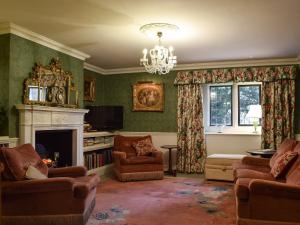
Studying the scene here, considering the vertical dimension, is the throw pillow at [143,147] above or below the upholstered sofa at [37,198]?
above

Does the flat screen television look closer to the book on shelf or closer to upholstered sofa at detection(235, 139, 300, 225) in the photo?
the book on shelf

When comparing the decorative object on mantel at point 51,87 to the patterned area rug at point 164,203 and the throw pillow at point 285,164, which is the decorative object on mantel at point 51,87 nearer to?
the patterned area rug at point 164,203

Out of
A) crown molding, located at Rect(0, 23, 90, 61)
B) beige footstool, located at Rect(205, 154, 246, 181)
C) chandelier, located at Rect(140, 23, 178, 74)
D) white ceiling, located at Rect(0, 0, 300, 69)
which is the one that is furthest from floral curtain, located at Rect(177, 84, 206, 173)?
chandelier, located at Rect(140, 23, 178, 74)

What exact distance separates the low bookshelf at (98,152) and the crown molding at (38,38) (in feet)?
5.21

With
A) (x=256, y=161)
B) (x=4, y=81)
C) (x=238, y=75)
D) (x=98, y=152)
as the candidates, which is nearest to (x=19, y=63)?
(x=4, y=81)

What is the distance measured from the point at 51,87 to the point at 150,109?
273 centimetres

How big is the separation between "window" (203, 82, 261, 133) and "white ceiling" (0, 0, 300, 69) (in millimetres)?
1171

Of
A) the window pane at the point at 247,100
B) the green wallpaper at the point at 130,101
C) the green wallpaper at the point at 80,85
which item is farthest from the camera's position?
the green wallpaper at the point at 130,101

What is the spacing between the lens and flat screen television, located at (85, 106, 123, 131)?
632cm

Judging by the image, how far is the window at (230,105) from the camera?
645 cm

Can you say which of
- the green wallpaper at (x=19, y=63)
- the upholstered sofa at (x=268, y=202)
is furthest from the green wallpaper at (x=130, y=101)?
the upholstered sofa at (x=268, y=202)

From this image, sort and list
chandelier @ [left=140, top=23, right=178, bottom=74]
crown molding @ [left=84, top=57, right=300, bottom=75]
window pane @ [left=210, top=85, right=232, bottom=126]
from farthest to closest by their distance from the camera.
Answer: window pane @ [left=210, top=85, right=232, bottom=126], crown molding @ [left=84, top=57, right=300, bottom=75], chandelier @ [left=140, top=23, right=178, bottom=74]

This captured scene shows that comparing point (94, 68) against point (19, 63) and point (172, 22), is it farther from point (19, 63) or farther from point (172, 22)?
point (172, 22)

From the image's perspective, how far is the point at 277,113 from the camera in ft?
19.4
